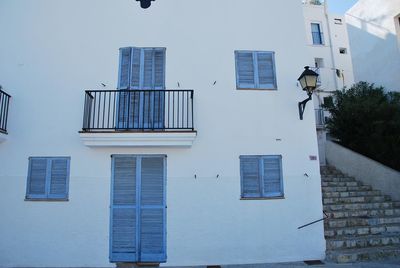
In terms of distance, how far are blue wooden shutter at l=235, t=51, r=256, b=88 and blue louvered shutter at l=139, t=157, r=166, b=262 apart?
2.88 m

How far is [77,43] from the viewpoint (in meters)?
7.62

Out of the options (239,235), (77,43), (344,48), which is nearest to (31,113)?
(77,43)

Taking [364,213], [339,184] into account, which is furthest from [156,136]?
[339,184]

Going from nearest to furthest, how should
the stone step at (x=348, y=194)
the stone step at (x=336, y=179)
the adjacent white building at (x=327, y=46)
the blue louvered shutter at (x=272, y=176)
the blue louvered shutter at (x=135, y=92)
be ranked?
the blue louvered shutter at (x=272, y=176), the blue louvered shutter at (x=135, y=92), the stone step at (x=348, y=194), the stone step at (x=336, y=179), the adjacent white building at (x=327, y=46)

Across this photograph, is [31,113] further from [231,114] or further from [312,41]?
[312,41]

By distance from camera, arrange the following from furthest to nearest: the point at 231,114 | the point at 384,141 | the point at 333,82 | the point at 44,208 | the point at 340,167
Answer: the point at 333,82 < the point at 340,167 < the point at 384,141 < the point at 231,114 < the point at 44,208

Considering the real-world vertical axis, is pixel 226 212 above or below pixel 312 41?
below

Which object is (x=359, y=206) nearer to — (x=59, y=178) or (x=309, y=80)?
(x=309, y=80)

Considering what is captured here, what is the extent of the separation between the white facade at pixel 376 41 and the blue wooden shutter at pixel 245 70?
8.46 metres

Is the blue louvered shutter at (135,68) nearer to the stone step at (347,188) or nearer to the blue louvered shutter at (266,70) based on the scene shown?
the blue louvered shutter at (266,70)

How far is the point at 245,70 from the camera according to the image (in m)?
7.64

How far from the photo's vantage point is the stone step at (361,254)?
6.64 metres

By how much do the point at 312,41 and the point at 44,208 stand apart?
1768 centimetres

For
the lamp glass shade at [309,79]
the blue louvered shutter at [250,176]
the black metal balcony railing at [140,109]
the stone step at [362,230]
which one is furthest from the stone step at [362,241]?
the black metal balcony railing at [140,109]
